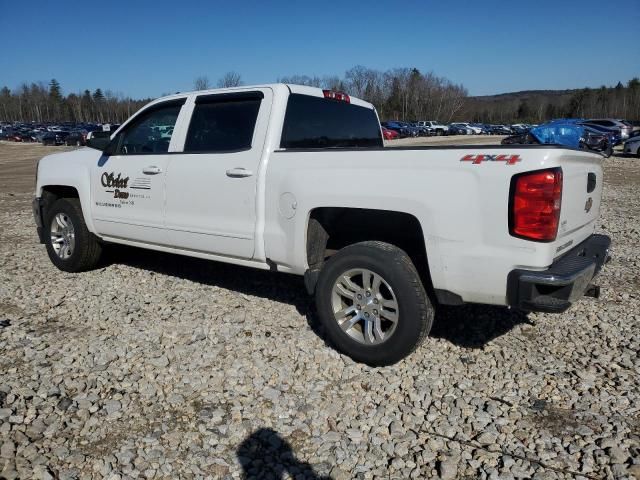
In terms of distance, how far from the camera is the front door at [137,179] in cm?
485

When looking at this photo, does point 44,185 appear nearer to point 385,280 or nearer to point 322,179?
point 322,179

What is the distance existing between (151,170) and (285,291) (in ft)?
5.63

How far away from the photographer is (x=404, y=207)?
3369mm

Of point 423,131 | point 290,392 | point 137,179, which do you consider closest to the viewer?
point 290,392

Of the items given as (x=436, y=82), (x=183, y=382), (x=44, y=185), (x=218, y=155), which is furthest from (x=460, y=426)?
(x=436, y=82)

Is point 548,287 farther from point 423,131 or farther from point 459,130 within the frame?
point 459,130

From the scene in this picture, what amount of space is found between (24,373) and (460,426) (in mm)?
2833

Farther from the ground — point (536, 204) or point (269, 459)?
point (536, 204)

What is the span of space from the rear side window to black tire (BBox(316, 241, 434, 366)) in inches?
45.6

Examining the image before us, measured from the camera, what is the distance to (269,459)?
272 centimetres

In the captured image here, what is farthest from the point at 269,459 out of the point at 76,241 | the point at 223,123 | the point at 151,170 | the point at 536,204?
the point at 76,241

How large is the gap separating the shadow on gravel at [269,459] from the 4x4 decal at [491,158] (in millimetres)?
1891

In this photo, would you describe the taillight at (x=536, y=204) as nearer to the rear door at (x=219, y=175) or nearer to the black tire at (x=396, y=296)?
the black tire at (x=396, y=296)

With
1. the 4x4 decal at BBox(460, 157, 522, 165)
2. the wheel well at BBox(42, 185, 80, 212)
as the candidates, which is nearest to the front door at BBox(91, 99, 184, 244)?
the wheel well at BBox(42, 185, 80, 212)
